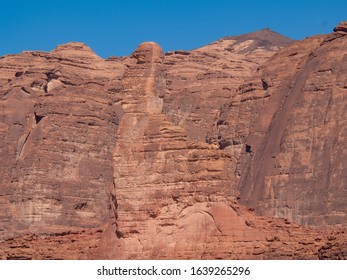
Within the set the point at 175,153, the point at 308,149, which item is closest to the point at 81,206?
the point at 308,149

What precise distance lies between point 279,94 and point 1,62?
152 ft

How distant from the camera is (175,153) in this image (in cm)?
6259

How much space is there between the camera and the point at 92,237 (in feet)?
215

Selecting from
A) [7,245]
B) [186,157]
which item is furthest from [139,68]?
[7,245]

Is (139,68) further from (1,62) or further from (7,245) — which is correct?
(1,62)

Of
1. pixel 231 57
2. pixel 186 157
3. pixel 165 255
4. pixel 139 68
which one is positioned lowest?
pixel 165 255

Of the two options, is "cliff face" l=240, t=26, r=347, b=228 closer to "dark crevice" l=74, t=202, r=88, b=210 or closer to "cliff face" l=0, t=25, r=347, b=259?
"cliff face" l=0, t=25, r=347, b=259

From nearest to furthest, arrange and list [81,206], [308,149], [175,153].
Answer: [175,153] < [308,149] < [81,206]

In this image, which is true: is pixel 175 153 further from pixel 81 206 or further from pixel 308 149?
pixel 81 206

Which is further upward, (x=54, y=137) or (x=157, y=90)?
(x=54, y=137)

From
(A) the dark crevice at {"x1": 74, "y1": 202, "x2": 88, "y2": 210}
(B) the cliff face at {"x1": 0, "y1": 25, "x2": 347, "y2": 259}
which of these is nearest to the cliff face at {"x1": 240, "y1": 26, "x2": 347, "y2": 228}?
(B) the cliff face at {"x1": 0, "y1": 25, "x2": 347, "y2": 259}

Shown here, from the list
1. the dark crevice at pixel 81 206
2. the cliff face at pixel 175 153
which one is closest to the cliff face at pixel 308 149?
the cliff face at pixel 175 153

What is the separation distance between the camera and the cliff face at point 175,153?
6094 centimetres

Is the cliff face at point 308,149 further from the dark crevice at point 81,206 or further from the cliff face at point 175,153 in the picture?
the dark crevice at point 81,206
